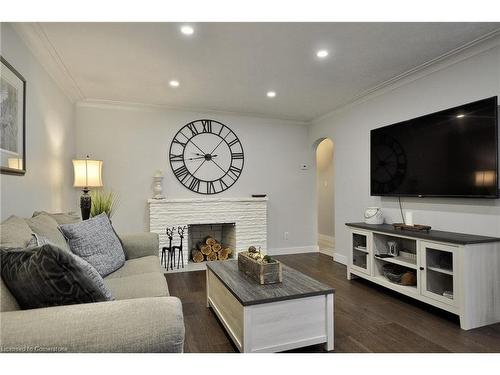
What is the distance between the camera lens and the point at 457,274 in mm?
2229

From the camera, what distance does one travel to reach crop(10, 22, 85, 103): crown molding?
2.14 meters

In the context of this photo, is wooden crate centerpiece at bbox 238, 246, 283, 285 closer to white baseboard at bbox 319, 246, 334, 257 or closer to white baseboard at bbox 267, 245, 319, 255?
white baseboard at bbox 267, 245, 319, 255

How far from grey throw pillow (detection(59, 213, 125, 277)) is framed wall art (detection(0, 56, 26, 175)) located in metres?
0.58

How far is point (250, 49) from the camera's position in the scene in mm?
2555

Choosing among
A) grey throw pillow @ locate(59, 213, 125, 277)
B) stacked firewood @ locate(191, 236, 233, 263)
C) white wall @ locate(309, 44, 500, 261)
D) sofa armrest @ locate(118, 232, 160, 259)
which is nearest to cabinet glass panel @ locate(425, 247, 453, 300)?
white wall @ locate(309, 44, 500, 261)

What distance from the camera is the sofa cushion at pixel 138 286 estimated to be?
167 cm

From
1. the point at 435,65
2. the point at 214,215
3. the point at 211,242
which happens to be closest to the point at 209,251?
the point at 211,242

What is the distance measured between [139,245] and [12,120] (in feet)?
4.38

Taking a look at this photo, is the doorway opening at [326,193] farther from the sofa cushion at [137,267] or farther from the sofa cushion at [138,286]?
the sofa cushion at [138,286]

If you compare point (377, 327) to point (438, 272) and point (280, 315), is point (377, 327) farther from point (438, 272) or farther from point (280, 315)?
point (280, 315)

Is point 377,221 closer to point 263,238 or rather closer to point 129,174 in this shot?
point 263,238

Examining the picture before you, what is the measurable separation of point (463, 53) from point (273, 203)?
10.3ft
